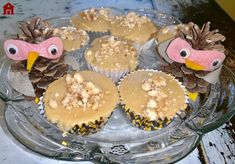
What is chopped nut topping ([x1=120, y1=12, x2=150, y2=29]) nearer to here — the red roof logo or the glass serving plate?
the glass serving plate

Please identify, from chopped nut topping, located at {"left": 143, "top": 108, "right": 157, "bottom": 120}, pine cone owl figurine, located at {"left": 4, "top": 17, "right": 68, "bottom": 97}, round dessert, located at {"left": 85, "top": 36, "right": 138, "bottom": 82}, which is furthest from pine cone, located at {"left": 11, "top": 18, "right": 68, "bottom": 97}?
chopped nut topping, located at {"left": 143, "top": 108, "right": 157, "bottom": 120}

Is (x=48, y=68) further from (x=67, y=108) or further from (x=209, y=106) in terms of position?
(x=209, y=106)

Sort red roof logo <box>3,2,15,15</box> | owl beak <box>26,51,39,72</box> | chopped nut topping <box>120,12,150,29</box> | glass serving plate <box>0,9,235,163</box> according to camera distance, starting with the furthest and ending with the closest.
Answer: red roof logo <box>3,2,15,15</box> → chopped nut topping <box>120,12,150,29</box> → owl beak <box>26,51,39,72</box> → glass serving plate <box>0,9,235,163</box>

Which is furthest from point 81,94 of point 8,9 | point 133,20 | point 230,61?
point 8,9

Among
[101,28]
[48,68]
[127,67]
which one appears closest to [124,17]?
[101,28]

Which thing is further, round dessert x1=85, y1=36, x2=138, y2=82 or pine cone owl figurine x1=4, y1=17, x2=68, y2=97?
round dessert x1=85, y1=36, x2=138, y2=82

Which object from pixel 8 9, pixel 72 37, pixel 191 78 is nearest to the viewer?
pixel 191 78

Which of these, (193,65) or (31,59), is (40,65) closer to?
(31,59)

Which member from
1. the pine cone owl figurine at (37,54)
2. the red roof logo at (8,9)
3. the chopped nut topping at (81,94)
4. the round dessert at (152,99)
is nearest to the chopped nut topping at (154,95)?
the round dessert at (152,99)
